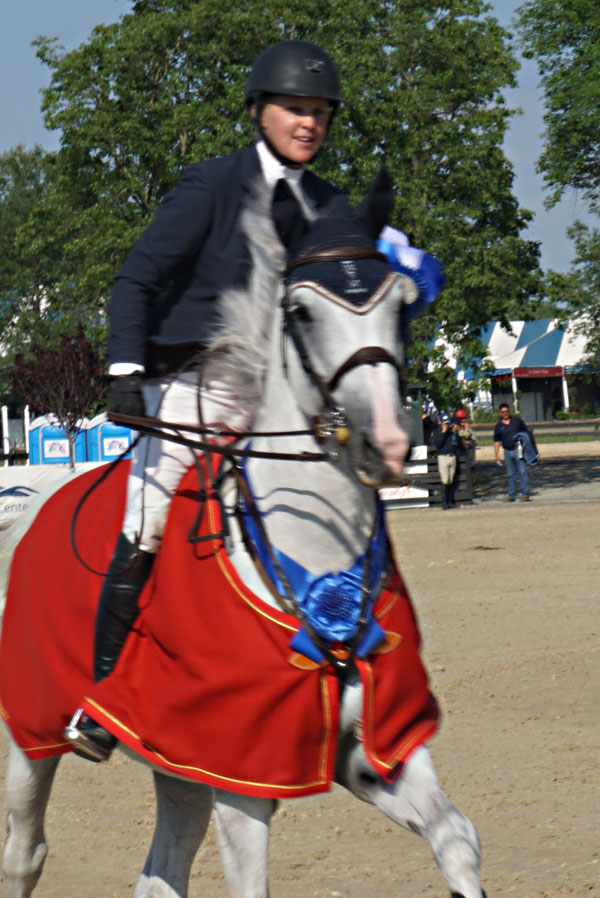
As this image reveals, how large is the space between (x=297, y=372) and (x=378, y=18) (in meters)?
26.4

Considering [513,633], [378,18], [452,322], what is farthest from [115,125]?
[513,633]

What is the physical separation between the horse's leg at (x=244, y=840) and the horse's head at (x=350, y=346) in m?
0.92

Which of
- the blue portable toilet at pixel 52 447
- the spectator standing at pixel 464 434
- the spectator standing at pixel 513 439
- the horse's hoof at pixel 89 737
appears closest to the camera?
the horse's hoof at pixel 89 737

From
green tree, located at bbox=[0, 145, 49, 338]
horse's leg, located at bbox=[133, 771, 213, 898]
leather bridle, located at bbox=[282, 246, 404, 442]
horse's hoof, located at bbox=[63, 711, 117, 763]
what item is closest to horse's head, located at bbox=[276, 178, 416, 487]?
leather bridle, located at bbox=[282, 246, 404, 442]

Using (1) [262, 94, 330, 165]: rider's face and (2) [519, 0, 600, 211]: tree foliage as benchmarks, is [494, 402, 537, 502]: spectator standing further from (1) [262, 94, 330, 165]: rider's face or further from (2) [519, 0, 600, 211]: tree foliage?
(1) [262, 94, 330, 165]: rider's face

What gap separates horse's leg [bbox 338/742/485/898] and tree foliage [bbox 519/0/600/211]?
22.2 metres

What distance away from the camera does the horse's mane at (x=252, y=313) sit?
3.33 m

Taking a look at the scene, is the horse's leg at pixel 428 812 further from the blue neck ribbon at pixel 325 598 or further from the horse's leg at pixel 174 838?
the horse's leg at pixel 174 838

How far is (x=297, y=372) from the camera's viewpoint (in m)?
3.23

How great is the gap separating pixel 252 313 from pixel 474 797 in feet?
11.5

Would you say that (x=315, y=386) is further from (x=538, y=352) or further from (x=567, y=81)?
(x=538, y=352)

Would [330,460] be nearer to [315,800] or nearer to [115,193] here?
[315,800]

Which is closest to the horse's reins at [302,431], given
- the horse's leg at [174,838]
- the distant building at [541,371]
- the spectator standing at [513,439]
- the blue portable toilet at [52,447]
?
the horse's leg at [174,838]

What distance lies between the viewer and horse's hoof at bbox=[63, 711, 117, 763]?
366 cm
